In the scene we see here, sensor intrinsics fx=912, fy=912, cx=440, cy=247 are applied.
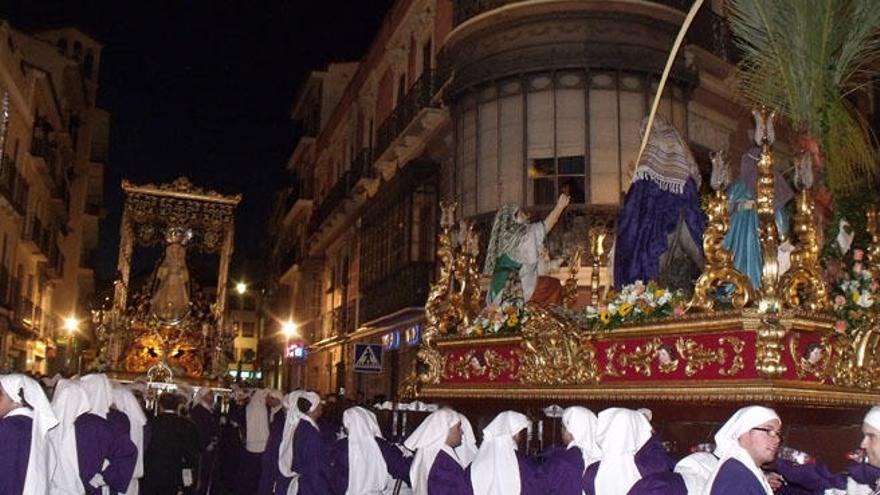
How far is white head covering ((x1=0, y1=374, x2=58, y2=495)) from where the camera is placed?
574 centimetres

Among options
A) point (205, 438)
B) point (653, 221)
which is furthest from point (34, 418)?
point (205, 438)

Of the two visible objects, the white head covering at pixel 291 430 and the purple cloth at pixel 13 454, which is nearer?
the purple cloth at pixel 13 454

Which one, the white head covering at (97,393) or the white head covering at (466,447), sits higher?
the white head covering at (97,393)

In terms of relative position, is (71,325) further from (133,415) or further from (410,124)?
(133,415)

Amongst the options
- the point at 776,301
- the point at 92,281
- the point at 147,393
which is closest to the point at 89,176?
the point at 92,281

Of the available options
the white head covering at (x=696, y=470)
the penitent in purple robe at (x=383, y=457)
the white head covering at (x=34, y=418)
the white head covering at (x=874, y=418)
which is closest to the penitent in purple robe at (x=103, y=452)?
the white head covering at (x=34, y=418)

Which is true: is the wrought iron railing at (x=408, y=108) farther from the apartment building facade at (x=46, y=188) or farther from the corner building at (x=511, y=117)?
the apartment building facade at (x=46, y=188)

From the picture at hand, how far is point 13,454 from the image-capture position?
5688 millimetres

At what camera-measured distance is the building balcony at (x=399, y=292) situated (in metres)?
21.0

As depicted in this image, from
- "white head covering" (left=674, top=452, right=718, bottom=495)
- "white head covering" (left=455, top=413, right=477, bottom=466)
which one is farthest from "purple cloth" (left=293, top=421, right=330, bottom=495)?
"white head covering" (left=674, top=452, right=718, bottom=495)

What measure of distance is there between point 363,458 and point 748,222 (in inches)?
162

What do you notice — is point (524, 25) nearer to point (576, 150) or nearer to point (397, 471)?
point (576, 150)

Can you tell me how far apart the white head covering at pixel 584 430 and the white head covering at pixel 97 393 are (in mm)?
4505

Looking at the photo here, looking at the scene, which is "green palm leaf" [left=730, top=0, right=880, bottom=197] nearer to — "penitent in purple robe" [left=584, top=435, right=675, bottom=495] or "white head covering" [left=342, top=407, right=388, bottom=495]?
"penitent in purple robe" [left=584, top=435, right=675, bottom=495]
